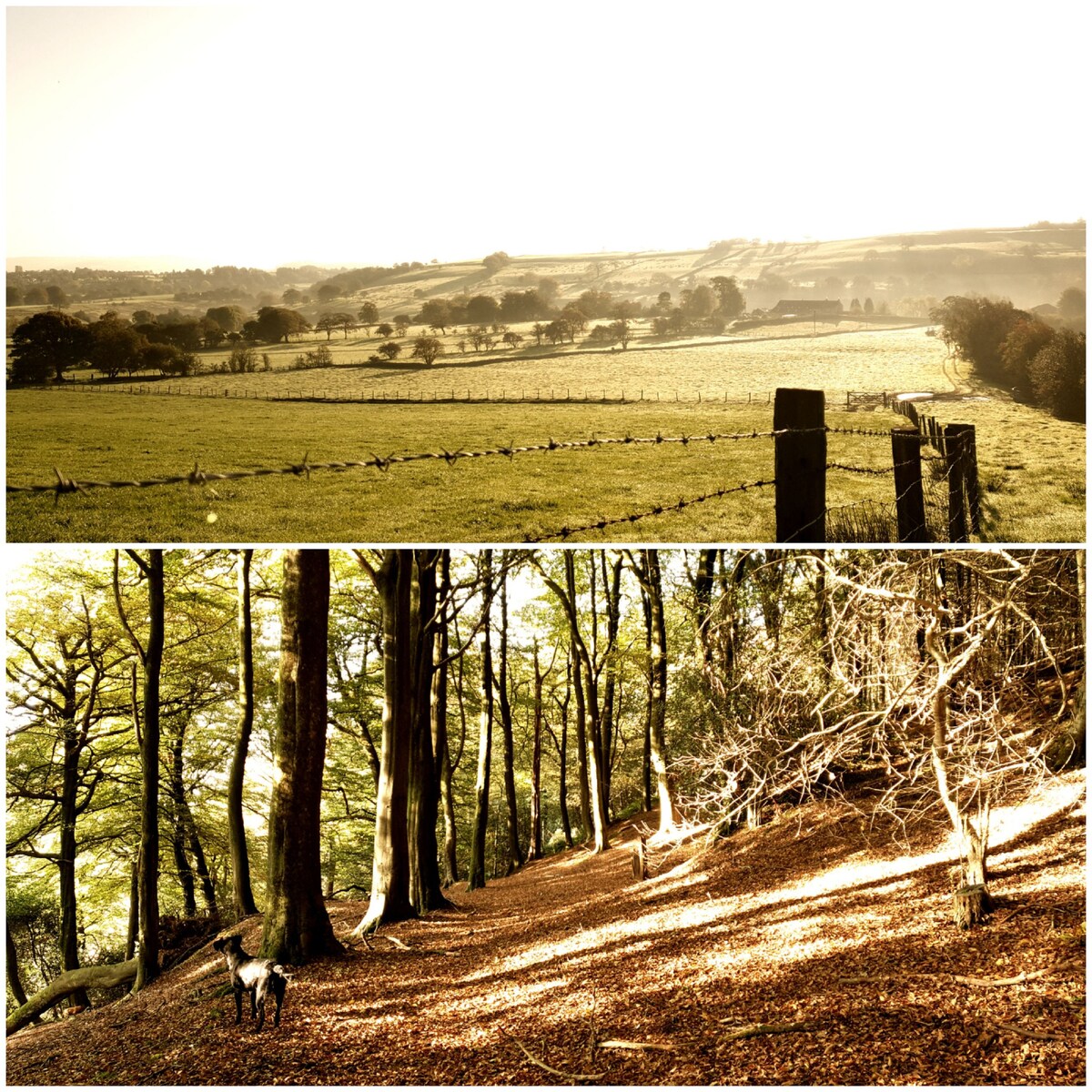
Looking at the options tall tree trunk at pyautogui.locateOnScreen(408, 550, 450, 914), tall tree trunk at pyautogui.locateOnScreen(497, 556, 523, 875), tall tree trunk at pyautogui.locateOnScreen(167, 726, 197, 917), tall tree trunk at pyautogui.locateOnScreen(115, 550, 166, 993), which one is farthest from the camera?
tall tree trunk at pyautogui.locateOnScreen(497, 556, 523, 875)

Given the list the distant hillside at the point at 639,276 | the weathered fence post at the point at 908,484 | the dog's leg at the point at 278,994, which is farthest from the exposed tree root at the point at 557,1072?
the distant hillside at the point at 639,276

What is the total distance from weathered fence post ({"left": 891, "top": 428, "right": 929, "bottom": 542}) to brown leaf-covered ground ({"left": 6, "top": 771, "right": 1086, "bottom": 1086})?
1.78 meters

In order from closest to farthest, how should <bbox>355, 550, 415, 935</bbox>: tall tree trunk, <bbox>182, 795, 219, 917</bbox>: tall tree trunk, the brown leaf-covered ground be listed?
the brown leaf-covered ground → <bbox>355, 550, 415, 935</bbox>: tall tree trunk → <bbox>182, 795, 219, 917</bbox>: tall tree trunk

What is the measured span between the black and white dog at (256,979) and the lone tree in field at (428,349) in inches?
128

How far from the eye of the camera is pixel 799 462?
418cm

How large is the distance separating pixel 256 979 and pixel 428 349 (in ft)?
11.2

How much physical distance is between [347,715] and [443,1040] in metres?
4.05

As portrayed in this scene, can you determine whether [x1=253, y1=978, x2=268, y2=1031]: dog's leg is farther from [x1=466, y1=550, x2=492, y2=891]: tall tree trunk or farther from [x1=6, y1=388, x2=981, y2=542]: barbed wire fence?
[x1=466, y1=550, x2=492, y2=891]: tall tree trunk

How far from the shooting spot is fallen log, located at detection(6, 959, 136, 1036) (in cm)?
567

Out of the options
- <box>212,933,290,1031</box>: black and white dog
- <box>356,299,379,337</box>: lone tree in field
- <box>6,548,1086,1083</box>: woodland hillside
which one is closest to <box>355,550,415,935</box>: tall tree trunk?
<box>6,548,1086,1083</box>: woodland hillside

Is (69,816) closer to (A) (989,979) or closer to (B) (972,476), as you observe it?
(A) (989,979)

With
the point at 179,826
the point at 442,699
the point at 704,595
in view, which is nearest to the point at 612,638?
the point at 704,595

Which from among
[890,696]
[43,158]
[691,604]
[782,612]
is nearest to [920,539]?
[890,696]

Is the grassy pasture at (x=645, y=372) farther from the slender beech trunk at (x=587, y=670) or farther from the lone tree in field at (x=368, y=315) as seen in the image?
the slender beech trunk at (x=587, y=670)
